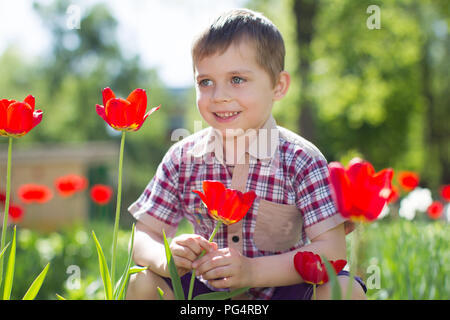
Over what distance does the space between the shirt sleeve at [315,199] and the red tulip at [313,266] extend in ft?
0.84

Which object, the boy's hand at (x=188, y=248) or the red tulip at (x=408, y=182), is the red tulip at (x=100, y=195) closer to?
the red tulip at (x=408, y=182)

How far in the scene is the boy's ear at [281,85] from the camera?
1527mm

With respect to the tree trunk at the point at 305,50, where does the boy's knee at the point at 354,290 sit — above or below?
below

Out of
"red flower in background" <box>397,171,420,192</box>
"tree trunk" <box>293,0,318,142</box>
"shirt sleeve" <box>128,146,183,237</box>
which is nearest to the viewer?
"shirt sleeve" <box>128,146,183,237</box>

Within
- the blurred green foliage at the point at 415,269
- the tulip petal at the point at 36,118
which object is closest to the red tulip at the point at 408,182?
the blurred green foliage at the point at 415,269

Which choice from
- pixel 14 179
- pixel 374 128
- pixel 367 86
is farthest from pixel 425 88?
pixel 14 179

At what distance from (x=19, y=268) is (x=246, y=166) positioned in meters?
2.25

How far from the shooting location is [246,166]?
149cm

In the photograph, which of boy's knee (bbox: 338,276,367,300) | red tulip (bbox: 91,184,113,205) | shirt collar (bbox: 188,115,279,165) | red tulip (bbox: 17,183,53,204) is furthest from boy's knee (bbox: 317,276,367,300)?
red tulip (bbox: 17,183,53,204)

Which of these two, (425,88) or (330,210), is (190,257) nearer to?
(330,210)

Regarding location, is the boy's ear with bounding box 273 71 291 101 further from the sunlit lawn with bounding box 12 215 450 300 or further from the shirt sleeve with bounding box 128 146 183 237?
the sunlit lawn with bounding box 12 215 450 300

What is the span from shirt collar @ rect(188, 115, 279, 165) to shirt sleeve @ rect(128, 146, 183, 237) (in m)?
0.09

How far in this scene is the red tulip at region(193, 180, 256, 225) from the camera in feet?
3.20

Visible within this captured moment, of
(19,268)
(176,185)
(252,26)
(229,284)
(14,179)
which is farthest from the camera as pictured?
(14,179)
